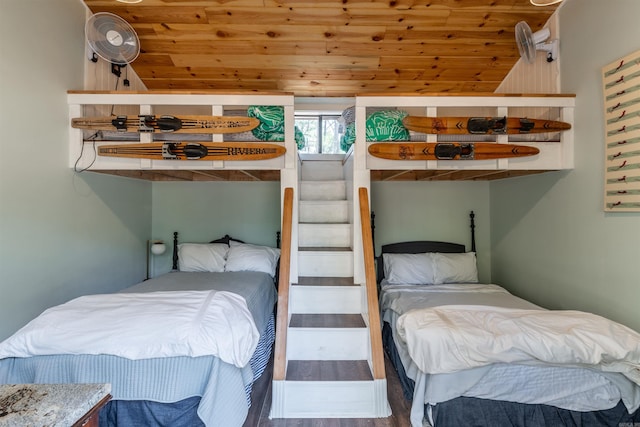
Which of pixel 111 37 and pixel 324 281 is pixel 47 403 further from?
pixel 111 37

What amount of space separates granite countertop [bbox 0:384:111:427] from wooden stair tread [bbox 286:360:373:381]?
137cm

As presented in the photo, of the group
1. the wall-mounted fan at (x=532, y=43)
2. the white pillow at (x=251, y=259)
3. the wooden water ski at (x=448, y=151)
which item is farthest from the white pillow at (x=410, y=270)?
the wall-mounted fan at (x=532, y=43)

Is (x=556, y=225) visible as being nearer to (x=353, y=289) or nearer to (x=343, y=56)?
(x=353, y=289)

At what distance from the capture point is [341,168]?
13.6ft

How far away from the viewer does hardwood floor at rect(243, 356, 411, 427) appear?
1.96 meters

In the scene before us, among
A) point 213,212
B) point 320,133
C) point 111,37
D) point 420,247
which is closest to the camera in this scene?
point 111,37

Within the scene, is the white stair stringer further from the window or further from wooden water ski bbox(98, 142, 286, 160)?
the window

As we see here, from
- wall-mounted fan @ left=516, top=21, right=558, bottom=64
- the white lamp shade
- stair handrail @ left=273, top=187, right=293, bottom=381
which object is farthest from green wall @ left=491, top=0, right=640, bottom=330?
the white lamp shade

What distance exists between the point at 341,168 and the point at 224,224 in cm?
163

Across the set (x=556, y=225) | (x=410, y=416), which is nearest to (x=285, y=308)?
(x=410, y=416)

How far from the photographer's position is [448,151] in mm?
2420

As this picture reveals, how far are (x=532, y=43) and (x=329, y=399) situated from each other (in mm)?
3101

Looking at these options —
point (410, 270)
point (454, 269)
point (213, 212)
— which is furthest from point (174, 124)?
point (454, 269)

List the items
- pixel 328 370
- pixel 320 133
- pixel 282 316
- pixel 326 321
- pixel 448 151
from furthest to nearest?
1. pixel 320 133
2. pixel 448 151
3. pixel 326 321
4. pixel 328 370
5. pixel 282 316
